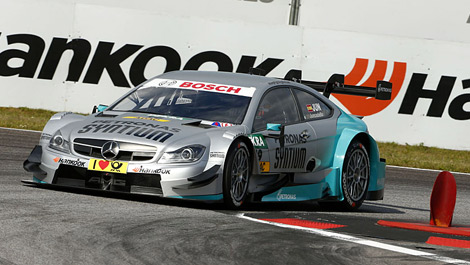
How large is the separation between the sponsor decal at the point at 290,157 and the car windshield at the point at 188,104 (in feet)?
1.65

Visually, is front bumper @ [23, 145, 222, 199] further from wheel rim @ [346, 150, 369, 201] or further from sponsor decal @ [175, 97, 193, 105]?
wheel rim @ [346, 150, 369, 201]

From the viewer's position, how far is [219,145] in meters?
7.75

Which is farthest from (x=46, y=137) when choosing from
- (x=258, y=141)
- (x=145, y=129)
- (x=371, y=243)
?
(x=371, y=243)

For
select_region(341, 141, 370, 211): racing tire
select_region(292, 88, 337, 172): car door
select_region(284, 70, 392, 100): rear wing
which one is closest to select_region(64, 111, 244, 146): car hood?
select_region(292, 88, 337, 172): car door

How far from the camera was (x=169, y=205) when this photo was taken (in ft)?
25.7

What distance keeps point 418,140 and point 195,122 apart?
10.1 metres

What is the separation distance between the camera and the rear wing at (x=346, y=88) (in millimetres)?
9992

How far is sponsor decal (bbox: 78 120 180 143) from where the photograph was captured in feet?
25.4

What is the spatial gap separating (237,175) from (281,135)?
77 centimetres

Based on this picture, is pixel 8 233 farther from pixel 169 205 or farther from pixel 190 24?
pixel 190 24

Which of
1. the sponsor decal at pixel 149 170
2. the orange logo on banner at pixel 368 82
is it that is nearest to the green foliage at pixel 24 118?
the orange logo on banner at pixel 368 82

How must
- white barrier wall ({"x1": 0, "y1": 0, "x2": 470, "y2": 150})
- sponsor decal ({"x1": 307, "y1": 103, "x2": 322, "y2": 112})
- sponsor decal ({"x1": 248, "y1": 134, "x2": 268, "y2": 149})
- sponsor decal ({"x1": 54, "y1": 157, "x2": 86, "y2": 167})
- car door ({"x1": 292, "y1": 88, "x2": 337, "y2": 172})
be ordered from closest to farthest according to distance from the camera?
1. sponsor decal ({"x1": 54, "y1": 157, "x2": 86, "y2": 167})
2. sponsor decal ({"x1": 248, "y1": 134, "x2": 268, "y2": 149})
3. car door ({"x1": 292, "y1": 88, "x2": 337, "y2": 172})
4. sponsor decal ({"x1": 307, "y1": 103, "x2": 322, "y2": 112})
5. white barrier wall ({"x1": 0, "y1": 0, "x2": 470, "y2": 150})

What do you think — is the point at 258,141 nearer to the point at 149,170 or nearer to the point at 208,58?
the point at 149,170

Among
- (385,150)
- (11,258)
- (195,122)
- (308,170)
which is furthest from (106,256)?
(385,150)
